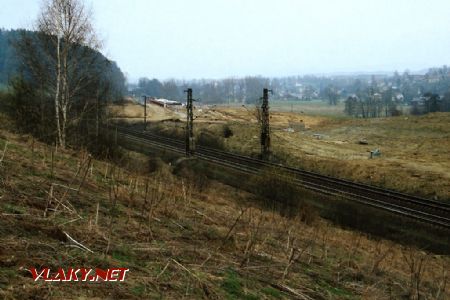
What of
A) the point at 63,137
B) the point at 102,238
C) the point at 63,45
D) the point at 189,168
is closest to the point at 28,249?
the point at 102,238

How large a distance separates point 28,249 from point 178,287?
1.88 m

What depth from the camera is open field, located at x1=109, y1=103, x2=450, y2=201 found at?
98.7ft

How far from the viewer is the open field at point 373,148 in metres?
30.1

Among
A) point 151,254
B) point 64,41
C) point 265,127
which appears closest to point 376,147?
point 265,127

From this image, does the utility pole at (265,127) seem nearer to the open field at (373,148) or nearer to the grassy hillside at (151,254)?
the open field at (373,148)

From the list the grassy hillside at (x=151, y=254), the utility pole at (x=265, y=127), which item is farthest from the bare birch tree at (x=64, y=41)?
the utility pole at (x=265, y=127)

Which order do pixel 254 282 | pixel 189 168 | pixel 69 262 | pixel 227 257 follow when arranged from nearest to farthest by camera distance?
1. pixel 69 262
2. pixel 254 282
3. pixel 227 257
4. pixel 189 168

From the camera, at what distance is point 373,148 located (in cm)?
4606

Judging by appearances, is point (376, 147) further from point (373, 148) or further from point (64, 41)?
point (64, 41)

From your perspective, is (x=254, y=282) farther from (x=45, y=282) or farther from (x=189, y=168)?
(x=189, y=168)

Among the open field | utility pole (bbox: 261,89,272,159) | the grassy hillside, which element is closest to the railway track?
utility pole (bbox: 261,89,272,159)

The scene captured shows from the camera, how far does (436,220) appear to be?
20.0m

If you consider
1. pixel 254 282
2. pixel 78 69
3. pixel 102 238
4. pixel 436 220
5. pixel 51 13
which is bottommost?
pixel 436 220

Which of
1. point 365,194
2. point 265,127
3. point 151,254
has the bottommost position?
point 365,194
